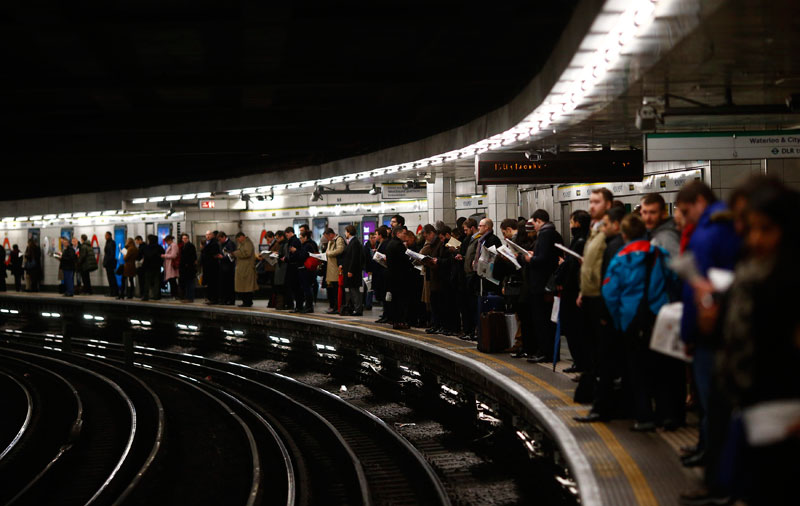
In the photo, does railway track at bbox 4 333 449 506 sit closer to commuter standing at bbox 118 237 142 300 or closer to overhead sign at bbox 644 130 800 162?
overhead sign at bbox 644 130 800 162

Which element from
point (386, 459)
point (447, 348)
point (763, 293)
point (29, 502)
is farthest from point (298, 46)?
point (763, 293)

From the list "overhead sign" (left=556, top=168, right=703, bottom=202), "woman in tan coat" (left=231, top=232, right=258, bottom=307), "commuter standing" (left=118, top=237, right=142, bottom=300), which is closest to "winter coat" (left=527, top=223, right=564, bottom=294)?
"overhead sign" (left=556, top=168, right=703, bottom=202)

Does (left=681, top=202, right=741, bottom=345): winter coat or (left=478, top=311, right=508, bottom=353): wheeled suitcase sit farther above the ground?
(left=681, top=202, right=741, bottom=345): winter coat

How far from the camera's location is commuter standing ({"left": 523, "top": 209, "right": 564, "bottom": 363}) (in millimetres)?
9797

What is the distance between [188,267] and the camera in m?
22.9

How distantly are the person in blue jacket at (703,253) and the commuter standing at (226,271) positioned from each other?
16.9m

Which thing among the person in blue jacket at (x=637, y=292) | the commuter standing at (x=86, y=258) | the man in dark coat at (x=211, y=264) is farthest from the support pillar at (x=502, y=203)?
the commuter standing at (x=86, y=258)

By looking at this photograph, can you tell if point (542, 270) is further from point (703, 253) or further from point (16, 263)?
point (16, 263)

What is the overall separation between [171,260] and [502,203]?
29.7ft

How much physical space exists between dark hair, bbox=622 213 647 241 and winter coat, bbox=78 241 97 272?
76.2 ft

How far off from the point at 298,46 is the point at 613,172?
5.10m

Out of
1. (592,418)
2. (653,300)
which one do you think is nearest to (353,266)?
(592,418)

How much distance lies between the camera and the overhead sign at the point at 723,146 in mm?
10555

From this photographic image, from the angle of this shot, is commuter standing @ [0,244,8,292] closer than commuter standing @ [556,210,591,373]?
No
